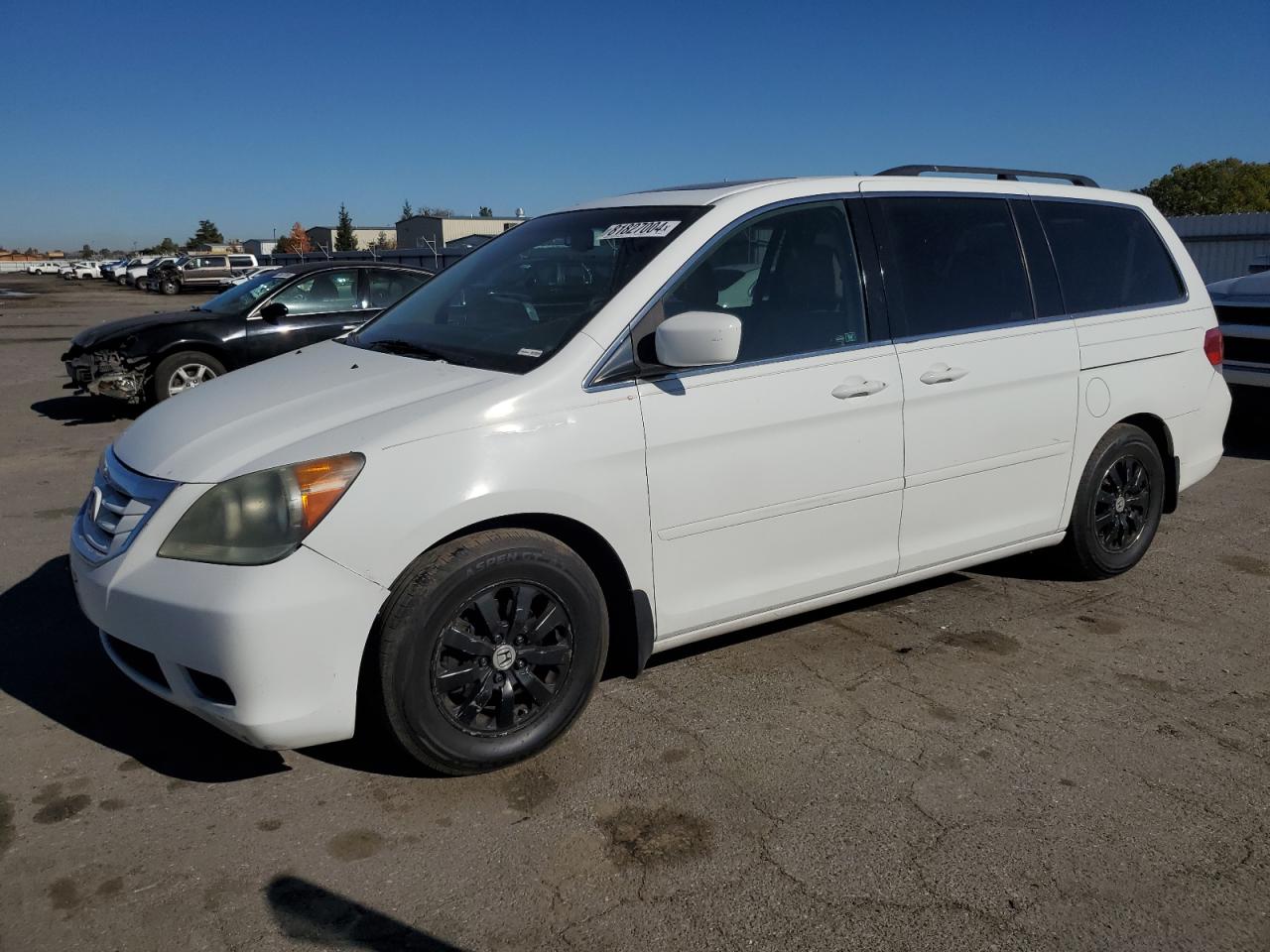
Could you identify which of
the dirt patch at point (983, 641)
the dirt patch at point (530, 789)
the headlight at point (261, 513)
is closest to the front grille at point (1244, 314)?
the dirt patch at point (983, 641)

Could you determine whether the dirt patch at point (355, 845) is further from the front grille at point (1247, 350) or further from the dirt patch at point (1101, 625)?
the front grille at point (1247, 350)

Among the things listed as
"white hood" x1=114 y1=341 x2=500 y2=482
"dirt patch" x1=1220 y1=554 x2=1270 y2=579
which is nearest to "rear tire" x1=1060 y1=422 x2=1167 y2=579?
"dirt patch" x1=1220 y1=554 x2=1270 y2=579

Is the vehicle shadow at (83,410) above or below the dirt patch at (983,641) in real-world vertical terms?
above

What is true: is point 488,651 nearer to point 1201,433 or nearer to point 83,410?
point 1201,433

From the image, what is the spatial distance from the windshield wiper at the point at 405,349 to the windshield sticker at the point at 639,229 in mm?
798

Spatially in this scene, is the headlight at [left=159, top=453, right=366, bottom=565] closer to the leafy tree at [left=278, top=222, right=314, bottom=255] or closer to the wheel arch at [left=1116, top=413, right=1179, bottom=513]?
the wheel arch at [left=1116, top=413, right=1179, bottom=513]

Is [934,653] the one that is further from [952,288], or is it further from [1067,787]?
[952,288]

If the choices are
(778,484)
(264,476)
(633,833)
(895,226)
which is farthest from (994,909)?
(895,226)

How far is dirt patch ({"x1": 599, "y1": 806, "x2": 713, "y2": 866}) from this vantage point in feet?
9.50

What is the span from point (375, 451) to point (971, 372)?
245 centimetres

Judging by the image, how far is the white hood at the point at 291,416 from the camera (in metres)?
3.08

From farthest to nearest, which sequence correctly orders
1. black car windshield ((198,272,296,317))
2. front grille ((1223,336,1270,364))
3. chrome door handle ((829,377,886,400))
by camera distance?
black car windshield ((198,272,296,317))
front grille ((1223,336,1270,364))
chrome door handle ((829,377,886,400))

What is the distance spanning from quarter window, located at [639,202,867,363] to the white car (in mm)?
5559

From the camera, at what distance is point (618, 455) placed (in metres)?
3.36
